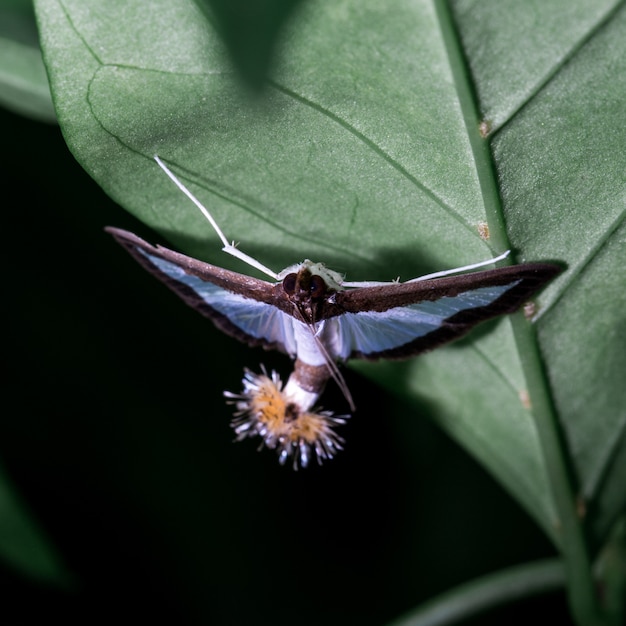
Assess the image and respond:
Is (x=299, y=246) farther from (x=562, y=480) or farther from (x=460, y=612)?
(x=460, y=612)

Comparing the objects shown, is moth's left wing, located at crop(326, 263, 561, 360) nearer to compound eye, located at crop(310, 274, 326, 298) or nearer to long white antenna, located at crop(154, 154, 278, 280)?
compound eye, located at crop(310, 274, 326, 298)

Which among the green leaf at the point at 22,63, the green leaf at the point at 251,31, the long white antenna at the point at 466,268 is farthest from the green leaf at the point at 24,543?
the green leaf at the point at 251,31

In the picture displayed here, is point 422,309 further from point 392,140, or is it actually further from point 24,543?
point 24,543

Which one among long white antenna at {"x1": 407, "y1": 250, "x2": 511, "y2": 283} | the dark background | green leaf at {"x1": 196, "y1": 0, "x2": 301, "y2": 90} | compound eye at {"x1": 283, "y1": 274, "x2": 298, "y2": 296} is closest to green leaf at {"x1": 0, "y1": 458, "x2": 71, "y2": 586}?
the dark background

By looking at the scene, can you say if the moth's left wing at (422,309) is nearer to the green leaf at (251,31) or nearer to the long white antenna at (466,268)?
the long white antenna at (466,268)

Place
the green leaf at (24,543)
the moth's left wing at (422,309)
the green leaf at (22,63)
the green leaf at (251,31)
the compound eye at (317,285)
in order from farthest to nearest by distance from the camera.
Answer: the green leaf at (24,543), the green leaf at (22,63), the compound eye at (317,285), the moth's left wing at (422,309), the green leaf at (251,31)

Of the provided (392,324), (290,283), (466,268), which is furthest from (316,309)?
(466,268)
